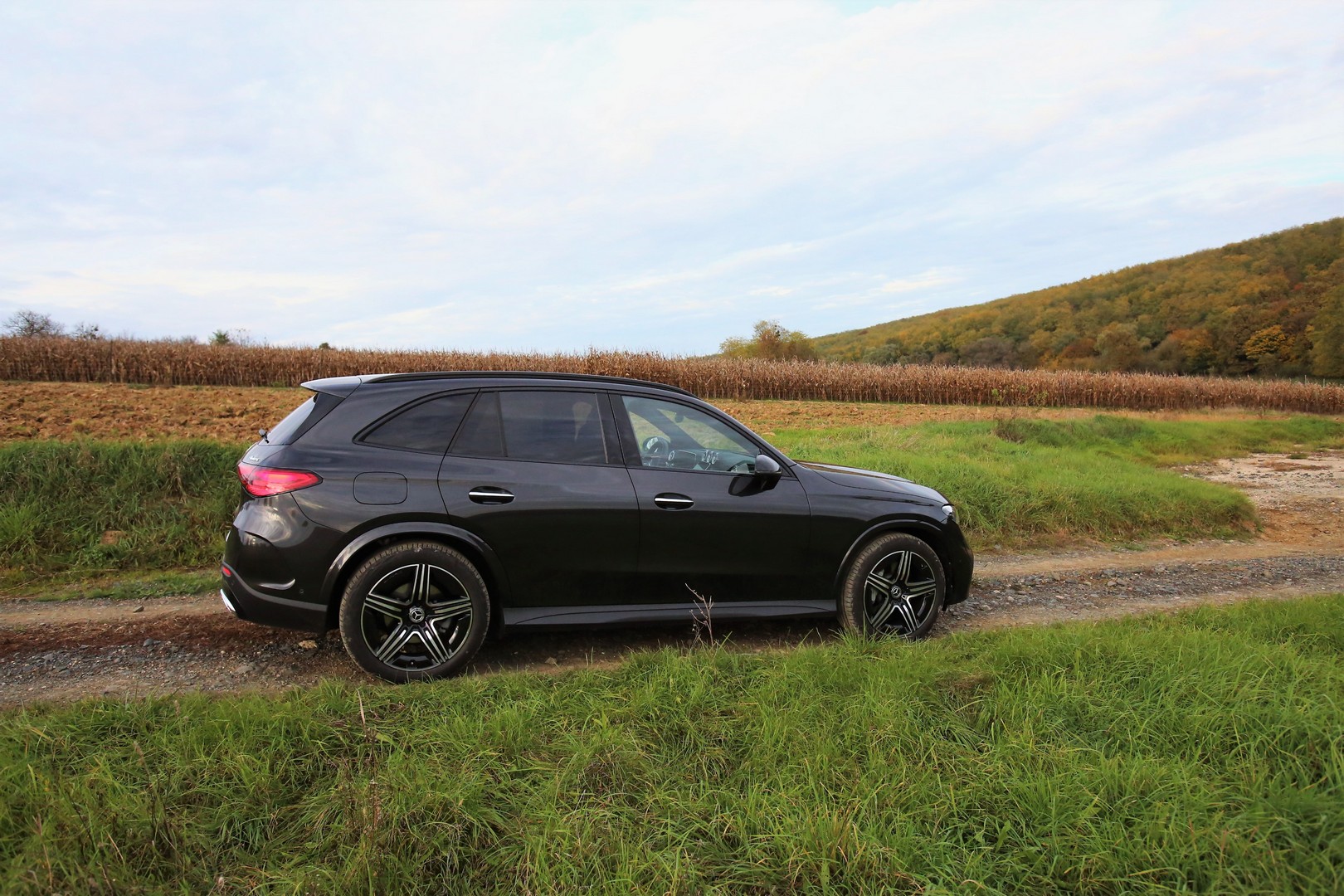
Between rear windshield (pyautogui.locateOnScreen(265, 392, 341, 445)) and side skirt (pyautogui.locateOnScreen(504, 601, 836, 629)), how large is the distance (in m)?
1.56

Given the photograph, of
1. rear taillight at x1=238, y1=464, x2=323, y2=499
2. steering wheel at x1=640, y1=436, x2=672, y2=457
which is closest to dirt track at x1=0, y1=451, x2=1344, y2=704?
rear taillight at x1=238, y1=464, x2=323, y2=499

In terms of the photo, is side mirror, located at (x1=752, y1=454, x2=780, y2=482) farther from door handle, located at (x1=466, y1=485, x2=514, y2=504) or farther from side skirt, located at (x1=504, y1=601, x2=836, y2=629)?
door handle, located at (x1=466, y1=485, x2=514, y2=504)

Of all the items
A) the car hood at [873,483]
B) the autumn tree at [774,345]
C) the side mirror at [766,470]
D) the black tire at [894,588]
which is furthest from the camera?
the autumn tree at [774,345]

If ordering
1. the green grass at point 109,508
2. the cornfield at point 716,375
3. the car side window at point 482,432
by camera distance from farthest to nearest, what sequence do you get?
1. the cornfield at point 716,375
2. the green grass at point 109,508
3. the car side window at point 482,432

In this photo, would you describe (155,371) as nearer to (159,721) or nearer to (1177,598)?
(159,721)

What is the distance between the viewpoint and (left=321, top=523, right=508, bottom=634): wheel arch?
3961mm

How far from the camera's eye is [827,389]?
34812 mm

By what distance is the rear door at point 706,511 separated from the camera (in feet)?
14.7

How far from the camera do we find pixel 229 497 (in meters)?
7.46

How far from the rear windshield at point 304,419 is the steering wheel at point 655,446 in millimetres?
1818

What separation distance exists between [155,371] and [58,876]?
31287 mm

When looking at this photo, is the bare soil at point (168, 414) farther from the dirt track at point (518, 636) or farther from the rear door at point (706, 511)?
the rear door at point (706, 511)

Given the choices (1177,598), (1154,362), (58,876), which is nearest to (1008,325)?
(1154,362)

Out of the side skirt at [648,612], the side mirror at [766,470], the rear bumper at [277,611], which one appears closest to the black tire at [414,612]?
the rear bumper at [277,611]
